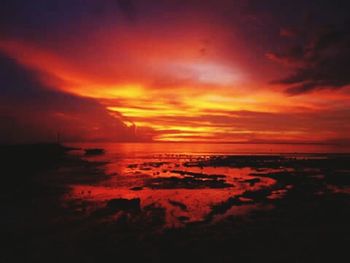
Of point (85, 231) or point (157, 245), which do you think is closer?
point (157, 245)

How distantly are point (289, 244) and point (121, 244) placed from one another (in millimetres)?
8686

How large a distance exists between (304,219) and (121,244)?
1237 cm

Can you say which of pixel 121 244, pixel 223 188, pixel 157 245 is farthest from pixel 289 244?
pixel 223 188

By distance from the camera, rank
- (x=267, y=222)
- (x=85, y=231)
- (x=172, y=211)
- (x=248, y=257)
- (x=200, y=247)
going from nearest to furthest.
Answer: (x=248, y=257), (x=200, y=247), (x=85, y=231), (x=267, y=222), (x=172, y=211)

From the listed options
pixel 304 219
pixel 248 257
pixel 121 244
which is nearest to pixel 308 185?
pixel 304 219

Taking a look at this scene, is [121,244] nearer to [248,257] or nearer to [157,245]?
[157,245]

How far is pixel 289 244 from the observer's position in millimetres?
13766

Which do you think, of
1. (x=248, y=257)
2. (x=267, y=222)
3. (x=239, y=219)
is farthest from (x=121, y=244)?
(x=267, y=222)

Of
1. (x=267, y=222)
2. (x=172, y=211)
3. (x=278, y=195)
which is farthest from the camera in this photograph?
(x=278, y=195)

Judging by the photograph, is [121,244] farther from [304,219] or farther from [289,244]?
[304,219]

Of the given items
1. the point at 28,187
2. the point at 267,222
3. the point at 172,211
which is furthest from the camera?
the point at 28,187

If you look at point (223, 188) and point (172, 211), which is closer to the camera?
point (172, 211)

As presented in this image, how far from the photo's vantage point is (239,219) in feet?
58.8

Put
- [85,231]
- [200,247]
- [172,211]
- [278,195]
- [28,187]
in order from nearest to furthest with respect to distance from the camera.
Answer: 1. [200,247]
2. [85,231]
3. [172,211]
4. [278,195]
5. [28,187]
